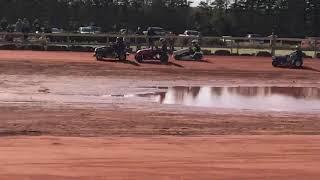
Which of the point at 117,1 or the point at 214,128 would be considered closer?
the point at 214,128

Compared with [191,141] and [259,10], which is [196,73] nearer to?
[191,141]

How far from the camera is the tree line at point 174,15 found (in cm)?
8088

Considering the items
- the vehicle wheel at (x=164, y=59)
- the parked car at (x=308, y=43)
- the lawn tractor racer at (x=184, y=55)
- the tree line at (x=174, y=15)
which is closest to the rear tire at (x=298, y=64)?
the lawn tractor racer at (x=184, y=55)

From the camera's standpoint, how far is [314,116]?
17188 mm

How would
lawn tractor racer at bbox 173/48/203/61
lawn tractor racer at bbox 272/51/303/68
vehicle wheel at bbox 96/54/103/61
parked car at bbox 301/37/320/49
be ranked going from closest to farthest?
1. vehicle wheel at bbox 96/54/103/61
2. lawn tractor racer at bbox 272/51/303/68
3. lawn tractor racer at bbox 173/48/203/61
4. parked car at bbox 301/37/320/49

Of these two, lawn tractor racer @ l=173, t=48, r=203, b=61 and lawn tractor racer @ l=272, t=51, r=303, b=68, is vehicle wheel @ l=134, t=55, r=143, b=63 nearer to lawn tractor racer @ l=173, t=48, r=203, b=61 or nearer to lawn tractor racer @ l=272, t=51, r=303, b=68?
lawn tractor racer @ l=173, t=48, r=203, b=61

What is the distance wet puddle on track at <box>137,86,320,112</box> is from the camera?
1917 cm

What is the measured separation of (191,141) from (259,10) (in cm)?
7928

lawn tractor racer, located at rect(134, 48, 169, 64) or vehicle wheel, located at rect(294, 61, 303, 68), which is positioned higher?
lawn tractor racer, located at rect(134, 48, 169, 64)

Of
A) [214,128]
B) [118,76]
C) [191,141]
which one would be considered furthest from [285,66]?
[191,141]

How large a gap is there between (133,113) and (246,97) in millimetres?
6566

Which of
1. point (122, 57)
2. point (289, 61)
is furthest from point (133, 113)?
point (289, 61)

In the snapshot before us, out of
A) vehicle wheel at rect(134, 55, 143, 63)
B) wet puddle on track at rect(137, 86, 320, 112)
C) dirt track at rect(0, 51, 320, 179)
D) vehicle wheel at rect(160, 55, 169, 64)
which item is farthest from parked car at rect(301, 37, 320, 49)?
wet puddle on track at rect(137, 86, 320, 112)

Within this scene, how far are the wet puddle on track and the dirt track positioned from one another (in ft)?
3.80
